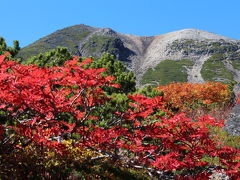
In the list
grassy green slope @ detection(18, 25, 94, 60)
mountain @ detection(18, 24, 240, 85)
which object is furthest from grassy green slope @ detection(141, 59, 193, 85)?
grassy green slope @ detection(18, 25, 94, 60)

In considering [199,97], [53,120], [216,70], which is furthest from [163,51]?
[53,120]

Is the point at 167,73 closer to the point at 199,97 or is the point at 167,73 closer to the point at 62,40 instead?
the point at 62,40

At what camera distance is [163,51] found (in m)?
87.9

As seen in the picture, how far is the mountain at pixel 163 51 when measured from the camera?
63.3 metres

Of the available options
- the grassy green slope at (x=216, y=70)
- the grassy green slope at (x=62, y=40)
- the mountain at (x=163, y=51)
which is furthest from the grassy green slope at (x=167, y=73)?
the grassy green slope at (x=62, y=40)

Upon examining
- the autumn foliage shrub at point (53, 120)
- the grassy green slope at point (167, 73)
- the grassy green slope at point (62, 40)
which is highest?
the grassy green slope at point (62, 40)

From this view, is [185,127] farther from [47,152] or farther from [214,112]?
[214,112]

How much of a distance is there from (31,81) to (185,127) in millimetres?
3293

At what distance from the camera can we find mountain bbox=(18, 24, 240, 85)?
63344mm

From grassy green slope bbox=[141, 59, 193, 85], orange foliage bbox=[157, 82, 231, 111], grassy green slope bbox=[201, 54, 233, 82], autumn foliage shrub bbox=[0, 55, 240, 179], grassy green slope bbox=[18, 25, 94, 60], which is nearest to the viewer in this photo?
autumn foliage shrub bbox=[0, 55, 240, 179]

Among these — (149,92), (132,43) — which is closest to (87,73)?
(149,92)

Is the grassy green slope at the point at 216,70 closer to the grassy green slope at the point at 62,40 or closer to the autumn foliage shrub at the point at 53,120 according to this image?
the grassy green slope at the point at 62,40

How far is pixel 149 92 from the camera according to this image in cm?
1024

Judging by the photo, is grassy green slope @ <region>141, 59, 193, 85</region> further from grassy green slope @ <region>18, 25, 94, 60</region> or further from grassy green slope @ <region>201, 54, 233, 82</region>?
grassy green slope @ <region>18, 25, 94, 60</region>
